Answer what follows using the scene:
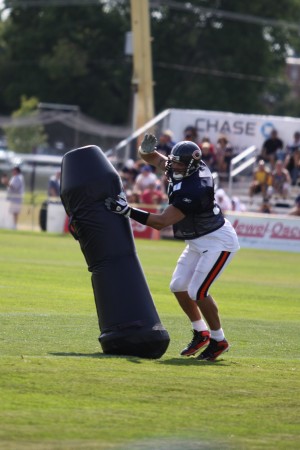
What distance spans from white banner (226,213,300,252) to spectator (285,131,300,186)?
326 cm

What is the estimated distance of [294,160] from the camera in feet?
103

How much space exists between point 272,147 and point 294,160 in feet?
5.13

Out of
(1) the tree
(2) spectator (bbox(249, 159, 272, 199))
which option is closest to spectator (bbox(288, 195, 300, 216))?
(2) spectator (bbox(249, 159, 272, 199))

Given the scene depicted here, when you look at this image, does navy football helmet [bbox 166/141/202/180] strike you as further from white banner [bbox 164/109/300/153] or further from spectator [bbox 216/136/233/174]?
white banner [bbox 164/109/300/153]

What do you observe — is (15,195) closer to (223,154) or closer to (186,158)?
(223,154)

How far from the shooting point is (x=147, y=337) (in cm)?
945

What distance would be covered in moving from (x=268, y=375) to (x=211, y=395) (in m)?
1.16

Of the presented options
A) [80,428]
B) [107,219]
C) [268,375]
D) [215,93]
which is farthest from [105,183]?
[215,93]

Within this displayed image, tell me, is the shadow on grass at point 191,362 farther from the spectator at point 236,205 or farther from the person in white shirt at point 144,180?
the person in white shirt at point 144,180

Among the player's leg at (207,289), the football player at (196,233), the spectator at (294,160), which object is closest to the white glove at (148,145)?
the football player at (196,233)

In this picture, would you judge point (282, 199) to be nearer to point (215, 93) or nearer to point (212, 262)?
point (212, 262)

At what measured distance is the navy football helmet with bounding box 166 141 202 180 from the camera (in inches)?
384

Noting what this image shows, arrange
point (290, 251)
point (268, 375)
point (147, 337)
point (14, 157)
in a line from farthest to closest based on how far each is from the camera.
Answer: point (14, 157) → point (290, 251) → point (147, 337) → point (268, 375)

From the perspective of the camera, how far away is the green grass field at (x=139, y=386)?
6.58 meters
